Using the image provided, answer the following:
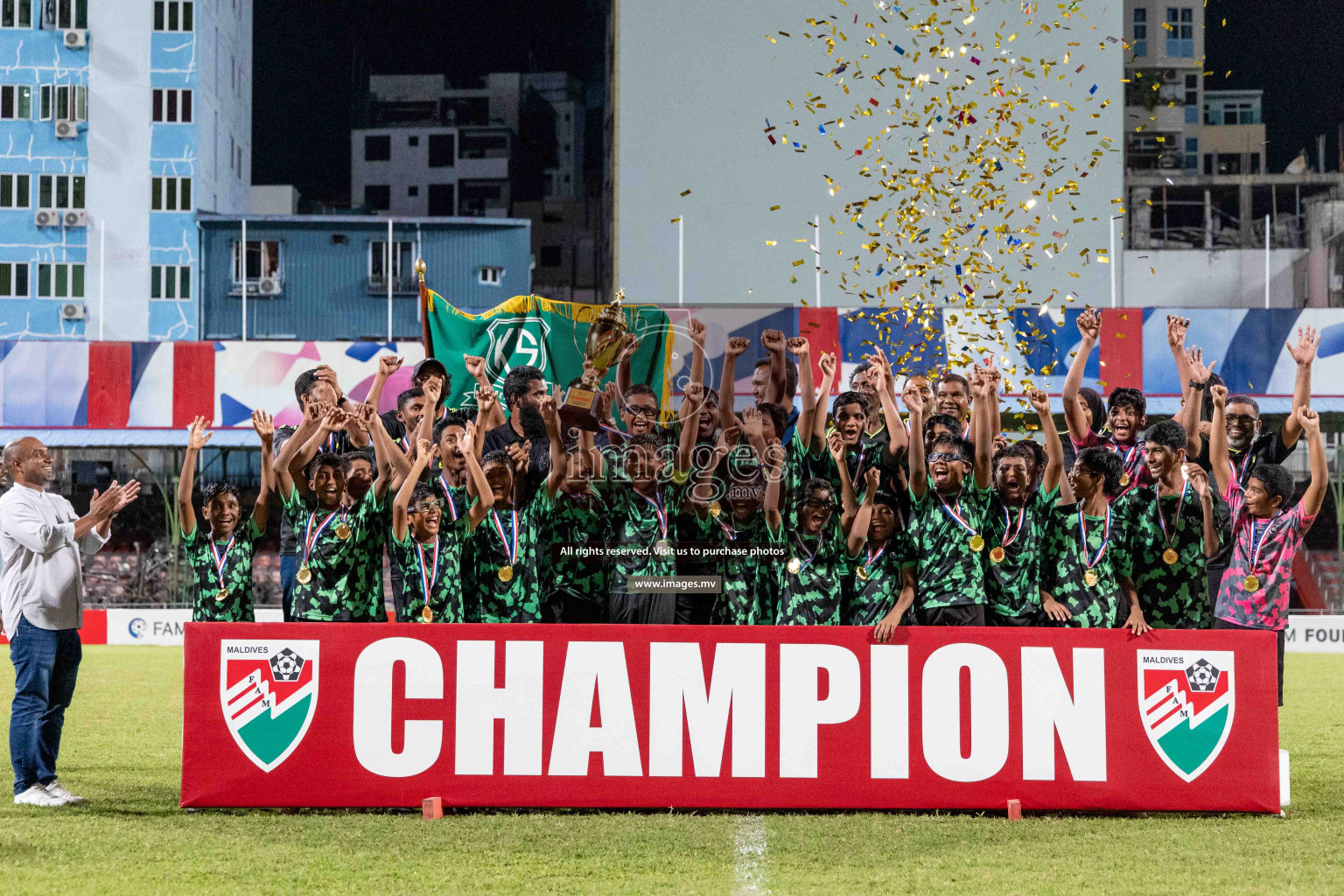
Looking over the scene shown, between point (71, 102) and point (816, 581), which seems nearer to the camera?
point (816, 581)

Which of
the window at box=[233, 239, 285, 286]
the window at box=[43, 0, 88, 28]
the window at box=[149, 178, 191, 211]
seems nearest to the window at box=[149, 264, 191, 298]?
the window at box=[233, 239, 285, 286]

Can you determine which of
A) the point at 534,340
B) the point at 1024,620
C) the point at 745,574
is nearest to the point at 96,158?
the point at 534,340

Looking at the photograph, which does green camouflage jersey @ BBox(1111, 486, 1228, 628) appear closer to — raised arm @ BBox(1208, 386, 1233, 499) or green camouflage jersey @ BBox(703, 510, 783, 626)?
raised arm @ BBox(1208, 386, 1233, 499)

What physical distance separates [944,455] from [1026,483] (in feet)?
1.45

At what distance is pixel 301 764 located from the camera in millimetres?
6406

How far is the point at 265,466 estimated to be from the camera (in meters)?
7.37

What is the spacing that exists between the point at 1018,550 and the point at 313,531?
3.64 meters

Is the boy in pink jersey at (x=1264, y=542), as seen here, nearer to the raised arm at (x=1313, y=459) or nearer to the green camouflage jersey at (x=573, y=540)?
the raised arm at (x=1313, y=459)

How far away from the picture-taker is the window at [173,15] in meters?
41.4

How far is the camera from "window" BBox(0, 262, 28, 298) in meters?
41.3

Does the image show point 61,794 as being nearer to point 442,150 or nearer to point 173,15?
point 173,15

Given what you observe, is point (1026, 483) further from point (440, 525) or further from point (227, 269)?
point (227, 269)

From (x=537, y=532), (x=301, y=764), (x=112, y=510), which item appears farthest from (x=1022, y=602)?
(x=112, y=510)

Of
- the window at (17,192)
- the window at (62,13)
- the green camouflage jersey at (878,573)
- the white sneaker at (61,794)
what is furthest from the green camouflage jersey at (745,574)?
the window at (62,13)
